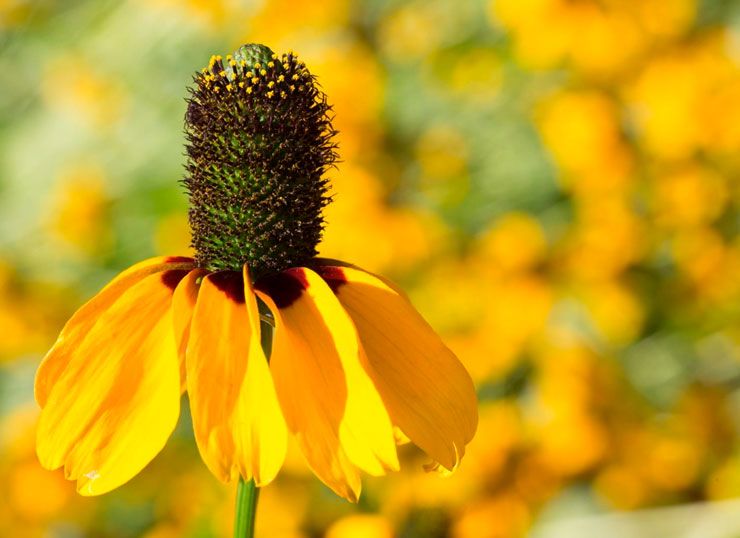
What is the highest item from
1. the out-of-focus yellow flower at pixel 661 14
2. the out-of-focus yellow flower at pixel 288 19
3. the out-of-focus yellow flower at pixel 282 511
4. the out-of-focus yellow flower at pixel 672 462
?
the out-of-focus yellow flower at pixel 288 19

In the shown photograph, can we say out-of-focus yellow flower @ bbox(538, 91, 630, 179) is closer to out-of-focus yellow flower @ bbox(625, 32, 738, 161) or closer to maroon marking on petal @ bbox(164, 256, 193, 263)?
out-of-focus yellow flower @ bbox(625, 32, 738, 161)

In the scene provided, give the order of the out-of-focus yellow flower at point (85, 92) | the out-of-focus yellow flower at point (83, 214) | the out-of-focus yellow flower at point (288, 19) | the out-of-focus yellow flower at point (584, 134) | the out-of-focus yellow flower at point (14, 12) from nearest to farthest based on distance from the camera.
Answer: the out-of-focus yellow flower at point (584, 134), the out-of-focus yellow flower at point (288, 19), the out-of-focus yellow flower at point (83, 214), the out-of-focus yellow flower at point (85, 92), the out-of-focus yellow flower at point (14, 12)

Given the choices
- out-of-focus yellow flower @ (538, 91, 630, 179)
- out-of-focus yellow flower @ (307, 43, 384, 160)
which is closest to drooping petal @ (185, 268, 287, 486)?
out-of-focus yellow flower @ (307, 43, 384, 160)

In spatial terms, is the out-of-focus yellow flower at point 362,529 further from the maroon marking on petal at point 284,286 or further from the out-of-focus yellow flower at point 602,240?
the out-of-focus yellow flower at point 602,240

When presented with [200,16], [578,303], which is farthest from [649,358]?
[200,16]

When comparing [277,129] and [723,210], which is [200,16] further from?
[277,129]

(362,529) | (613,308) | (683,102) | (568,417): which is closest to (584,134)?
(683,102)

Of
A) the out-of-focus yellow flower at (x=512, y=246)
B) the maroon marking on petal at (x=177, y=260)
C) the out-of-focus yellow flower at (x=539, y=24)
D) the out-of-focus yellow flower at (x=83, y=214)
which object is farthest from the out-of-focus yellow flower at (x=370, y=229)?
the maroon marking on petal at (x=177, y=260)

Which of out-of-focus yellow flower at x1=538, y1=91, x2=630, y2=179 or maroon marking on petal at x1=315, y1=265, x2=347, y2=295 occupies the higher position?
out-of-focus yellow flower at x1=538, y1=91, x2=630, y2=179
